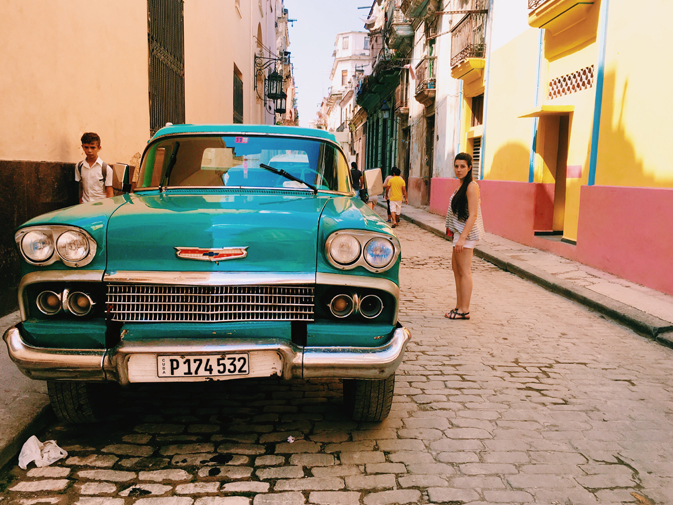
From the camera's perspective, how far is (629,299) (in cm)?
651

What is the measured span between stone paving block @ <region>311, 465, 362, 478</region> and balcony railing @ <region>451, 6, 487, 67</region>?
43.6ft

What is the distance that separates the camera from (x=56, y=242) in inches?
107

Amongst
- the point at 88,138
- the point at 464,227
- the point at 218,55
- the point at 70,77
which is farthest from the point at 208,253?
the point at 218,55

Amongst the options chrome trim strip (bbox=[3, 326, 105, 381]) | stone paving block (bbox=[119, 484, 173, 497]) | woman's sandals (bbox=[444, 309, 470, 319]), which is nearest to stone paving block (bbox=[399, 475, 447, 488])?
stone paving block (bbox=[119, 484, 173, 497])

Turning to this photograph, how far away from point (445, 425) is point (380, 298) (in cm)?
100

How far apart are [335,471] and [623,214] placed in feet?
20.9

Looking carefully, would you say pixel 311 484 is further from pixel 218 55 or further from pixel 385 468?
pixel 218 55

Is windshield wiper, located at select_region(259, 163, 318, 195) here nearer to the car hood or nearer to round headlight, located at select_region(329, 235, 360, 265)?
the car hood

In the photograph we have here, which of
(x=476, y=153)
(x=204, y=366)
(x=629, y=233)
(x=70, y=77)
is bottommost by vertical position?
(x=204, y=366)

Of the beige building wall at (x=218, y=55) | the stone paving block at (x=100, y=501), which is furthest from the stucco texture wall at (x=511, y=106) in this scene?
the stone paving block at (x=100, y=501)

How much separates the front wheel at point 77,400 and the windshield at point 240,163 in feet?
4.77

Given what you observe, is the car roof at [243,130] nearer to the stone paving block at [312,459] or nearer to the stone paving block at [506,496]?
the stone paving block at [312,459]

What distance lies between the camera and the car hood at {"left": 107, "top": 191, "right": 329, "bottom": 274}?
2715 millimetres

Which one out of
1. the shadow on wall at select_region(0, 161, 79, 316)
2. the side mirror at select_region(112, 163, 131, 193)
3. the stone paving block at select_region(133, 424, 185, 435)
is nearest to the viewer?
the stone paving block at select_region(133, 424, 185, 435)
